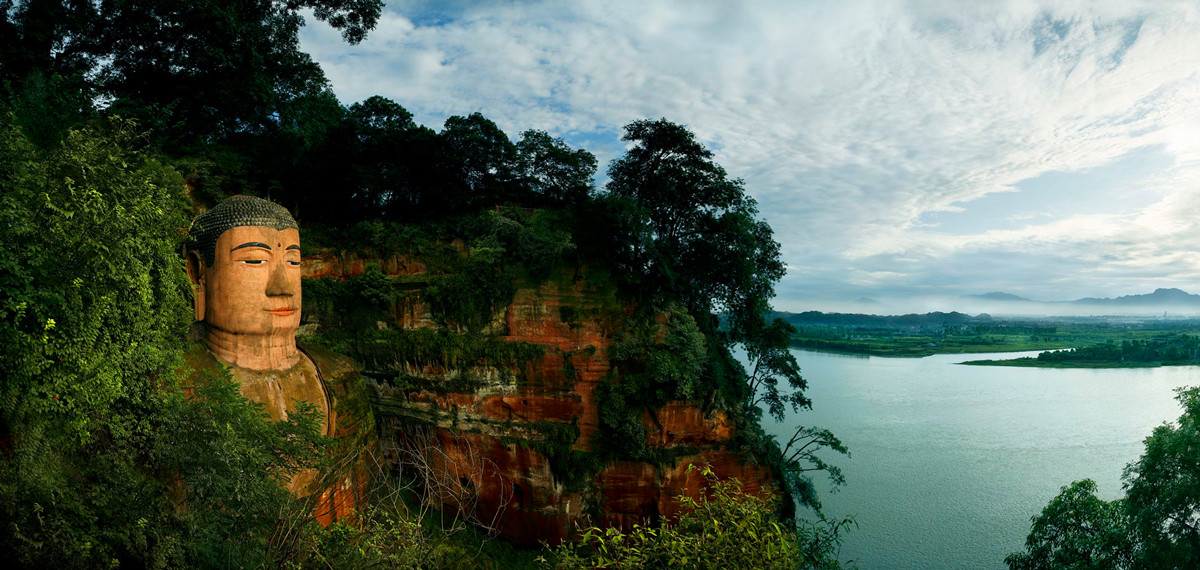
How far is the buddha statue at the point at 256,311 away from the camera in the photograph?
6051 millimetres

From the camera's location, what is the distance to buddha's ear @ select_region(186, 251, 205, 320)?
623 centimetres

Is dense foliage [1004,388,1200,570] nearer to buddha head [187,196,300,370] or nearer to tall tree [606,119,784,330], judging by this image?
tall tree [606,119,784,330]

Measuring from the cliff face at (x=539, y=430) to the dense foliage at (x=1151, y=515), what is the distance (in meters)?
6.13

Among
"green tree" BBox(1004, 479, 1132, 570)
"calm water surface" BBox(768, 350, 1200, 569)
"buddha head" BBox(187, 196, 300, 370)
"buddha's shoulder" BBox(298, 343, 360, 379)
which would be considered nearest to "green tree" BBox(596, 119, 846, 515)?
"calm water surface" BBox(768, 350, 1200, 569)

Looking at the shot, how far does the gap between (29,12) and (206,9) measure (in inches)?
110

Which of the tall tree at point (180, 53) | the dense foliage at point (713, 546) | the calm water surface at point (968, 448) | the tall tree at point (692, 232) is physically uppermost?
the tall tree at point (180, 53)

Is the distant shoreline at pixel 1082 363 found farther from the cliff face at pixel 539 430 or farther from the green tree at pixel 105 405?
the green tree at pixel 105 405

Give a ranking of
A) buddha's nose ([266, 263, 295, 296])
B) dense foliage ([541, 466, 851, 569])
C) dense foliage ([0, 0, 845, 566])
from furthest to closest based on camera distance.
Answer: buddha's nose ([266, 263, 295, 296]) → dense foliage ([0, 0, 845, 566]) → dense foliage ([541, 466, 851, 569])

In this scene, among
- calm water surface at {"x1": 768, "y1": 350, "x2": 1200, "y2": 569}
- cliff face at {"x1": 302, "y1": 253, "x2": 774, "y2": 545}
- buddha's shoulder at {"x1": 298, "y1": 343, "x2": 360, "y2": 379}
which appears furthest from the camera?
calm water surface at {"x1": 768, "y1": 350, "x2": 1200, "y2": 569}

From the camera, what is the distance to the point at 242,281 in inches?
241

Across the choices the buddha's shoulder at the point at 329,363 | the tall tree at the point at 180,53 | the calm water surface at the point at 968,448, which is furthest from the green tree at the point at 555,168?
the calm water surface at the point at 968,448

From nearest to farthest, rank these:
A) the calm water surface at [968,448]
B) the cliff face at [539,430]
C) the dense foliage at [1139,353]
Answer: the cliff face at [539,430] → the calm water surface at [968,448] → the dense foliage at [1139,353]

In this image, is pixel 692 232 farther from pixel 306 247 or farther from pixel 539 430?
pixel 306 247

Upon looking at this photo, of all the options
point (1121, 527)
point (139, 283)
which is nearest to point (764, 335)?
point (1121, 527)
